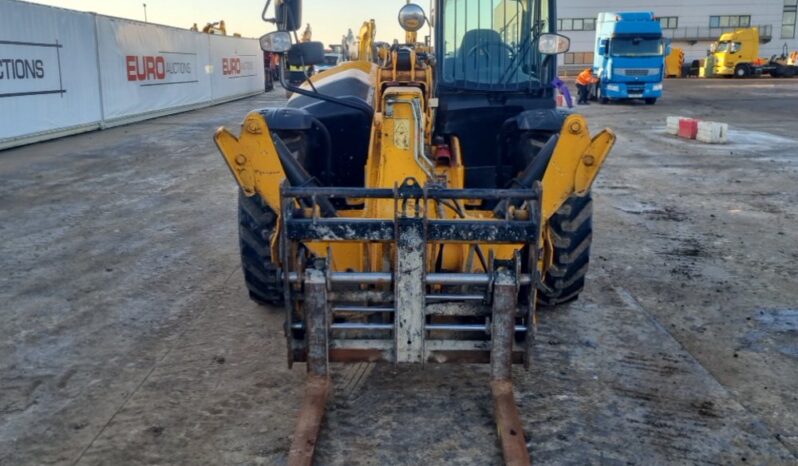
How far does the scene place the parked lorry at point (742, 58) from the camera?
147 feet

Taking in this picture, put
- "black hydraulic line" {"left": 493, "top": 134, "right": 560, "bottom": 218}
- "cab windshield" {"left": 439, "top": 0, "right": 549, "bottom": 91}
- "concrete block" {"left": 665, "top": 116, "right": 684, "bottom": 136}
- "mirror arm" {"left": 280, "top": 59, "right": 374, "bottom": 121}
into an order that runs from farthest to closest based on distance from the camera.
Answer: "concrete block" {"left": 665, "top": 116, "right": 684, "bottom": 136} → "cab windshield" {"left": 439, "top": 0, "right": 549, "bottom": 91} → "black hydraulic line" {"left": 493, "top": 134, "right": 560, "bottom": 218} → "mirror arm" {"left": 280, "top": 59, "right": 374, "bottom": 121}

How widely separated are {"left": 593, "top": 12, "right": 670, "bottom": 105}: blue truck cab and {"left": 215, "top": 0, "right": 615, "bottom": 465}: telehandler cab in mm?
22513

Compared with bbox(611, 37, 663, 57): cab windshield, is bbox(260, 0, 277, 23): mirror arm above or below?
below

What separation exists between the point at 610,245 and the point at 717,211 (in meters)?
2.51

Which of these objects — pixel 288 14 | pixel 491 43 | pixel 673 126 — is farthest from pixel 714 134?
pixel 288 14

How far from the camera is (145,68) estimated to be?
21031 mm

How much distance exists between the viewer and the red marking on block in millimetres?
16453

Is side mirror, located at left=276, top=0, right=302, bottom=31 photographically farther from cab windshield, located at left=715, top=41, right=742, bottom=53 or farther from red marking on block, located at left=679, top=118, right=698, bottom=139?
cab windshield, located at left=715, top=41, right=742, bottom=53

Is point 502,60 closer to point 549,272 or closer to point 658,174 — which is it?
point 549,272

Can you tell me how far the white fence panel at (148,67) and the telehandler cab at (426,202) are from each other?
1428cm

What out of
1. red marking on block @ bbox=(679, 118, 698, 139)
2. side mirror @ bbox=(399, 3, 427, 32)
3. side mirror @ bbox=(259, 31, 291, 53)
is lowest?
red marking on block @ bbox=(679, 118, 698, 139)

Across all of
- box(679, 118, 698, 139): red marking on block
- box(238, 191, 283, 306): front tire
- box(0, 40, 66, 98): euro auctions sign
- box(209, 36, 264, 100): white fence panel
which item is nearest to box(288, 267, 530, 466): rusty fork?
box(238, 191, 283, 306): front tire

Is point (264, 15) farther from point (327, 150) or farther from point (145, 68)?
point (145, 68)

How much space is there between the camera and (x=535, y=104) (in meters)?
5.89
